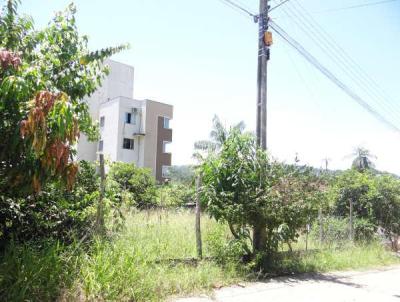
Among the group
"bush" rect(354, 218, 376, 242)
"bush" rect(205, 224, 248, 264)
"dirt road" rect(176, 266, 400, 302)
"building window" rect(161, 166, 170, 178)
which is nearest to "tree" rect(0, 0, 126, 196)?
"dirt road" rect(176, 266, 400, 302)

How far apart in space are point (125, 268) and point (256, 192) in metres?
3.89

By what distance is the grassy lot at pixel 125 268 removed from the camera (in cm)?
529

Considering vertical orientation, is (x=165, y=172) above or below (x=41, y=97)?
above

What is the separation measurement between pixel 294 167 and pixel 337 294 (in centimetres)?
312

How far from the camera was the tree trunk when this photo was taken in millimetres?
9164

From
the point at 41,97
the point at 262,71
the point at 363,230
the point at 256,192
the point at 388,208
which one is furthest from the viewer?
the point at 388,208

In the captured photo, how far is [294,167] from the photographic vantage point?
31.6ft

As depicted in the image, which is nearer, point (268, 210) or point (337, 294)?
point (337, 294)

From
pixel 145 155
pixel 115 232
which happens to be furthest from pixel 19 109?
pixel 145 155

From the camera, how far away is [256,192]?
8961 mm

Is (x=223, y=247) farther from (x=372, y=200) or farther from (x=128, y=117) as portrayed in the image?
(x=128, y=117)

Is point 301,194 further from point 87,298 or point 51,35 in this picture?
point 51,35

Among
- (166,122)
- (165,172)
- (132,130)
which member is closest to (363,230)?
(165,172)

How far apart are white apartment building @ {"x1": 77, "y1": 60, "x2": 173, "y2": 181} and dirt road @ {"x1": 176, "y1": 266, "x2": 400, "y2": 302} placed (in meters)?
30.6
